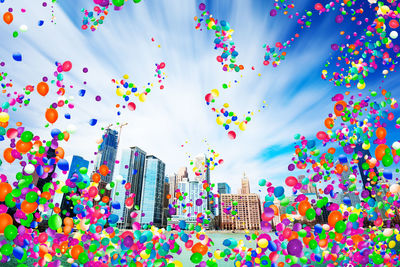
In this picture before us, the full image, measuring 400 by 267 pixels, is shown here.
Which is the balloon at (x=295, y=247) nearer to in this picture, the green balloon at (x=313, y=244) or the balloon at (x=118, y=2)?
the green balloon at (x=313, y=244)

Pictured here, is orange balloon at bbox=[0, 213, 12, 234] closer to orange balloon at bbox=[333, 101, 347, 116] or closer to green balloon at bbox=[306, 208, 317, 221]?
green balloon at bbox=[306, 208, 317, 221]

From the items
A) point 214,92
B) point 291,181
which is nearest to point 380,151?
point 291,181

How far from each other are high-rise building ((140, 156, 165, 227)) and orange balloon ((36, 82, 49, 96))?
281 feet

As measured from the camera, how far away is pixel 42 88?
14.4 feet

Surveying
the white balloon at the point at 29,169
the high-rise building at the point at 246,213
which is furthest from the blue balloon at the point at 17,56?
the high-rise building at the point at 246,213

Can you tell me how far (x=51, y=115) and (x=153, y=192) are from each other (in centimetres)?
9035

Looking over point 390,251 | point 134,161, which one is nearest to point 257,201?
point 134,161

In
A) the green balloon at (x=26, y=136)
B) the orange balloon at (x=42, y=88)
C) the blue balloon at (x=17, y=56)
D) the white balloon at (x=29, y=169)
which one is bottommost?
the white balloon at (x=29, y=169)

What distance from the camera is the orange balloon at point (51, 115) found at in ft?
14.4

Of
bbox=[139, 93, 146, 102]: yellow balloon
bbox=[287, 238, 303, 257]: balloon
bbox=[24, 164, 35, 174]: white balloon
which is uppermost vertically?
bbox=[139, 93, 146, 102]: yellow balloon

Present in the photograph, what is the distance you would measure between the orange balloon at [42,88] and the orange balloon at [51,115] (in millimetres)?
351

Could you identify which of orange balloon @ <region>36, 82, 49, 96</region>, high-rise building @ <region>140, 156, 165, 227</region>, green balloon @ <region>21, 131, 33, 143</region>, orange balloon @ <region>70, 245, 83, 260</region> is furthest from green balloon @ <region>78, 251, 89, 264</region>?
high-rise building @ <region>140, 156, 165, 227</region>

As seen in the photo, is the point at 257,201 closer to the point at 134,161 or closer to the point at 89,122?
the point at 134,161

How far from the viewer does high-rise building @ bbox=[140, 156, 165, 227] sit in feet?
279
